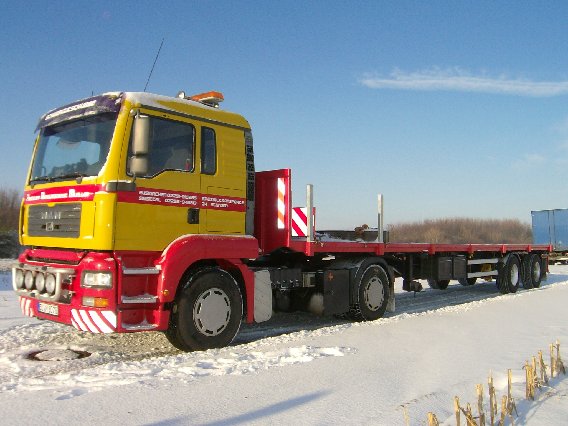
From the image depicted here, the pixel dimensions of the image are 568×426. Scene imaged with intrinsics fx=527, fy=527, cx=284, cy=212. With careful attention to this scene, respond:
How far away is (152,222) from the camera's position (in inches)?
221

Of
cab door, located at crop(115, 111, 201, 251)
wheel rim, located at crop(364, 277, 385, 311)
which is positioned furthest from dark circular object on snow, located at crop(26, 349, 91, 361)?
wheel rim, located at crop(364, 277, 385, 311)

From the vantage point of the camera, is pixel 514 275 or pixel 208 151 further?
pixel 514 275

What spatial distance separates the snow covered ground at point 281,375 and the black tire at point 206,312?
1.07 feet

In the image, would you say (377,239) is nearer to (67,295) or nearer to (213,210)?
(213,210)

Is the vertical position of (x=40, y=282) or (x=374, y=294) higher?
(x=40, y=282)

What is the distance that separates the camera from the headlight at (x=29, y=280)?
5.99m

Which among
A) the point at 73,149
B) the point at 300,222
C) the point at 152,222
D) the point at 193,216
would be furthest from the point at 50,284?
the point at 300,222

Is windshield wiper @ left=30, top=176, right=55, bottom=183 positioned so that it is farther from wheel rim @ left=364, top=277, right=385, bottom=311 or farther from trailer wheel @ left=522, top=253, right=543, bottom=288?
trailer wheel @ left=522, top=253, right=543, bottom=288

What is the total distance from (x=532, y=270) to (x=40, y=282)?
12.8 meters

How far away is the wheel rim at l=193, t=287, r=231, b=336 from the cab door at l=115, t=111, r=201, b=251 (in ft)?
2.44

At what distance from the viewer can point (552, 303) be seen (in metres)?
10.5

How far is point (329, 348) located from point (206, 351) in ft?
4.32

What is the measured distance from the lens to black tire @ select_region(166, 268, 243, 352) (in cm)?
571

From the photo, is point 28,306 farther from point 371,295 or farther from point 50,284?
point 371,295
